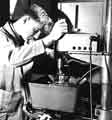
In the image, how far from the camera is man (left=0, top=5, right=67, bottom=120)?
1.51 metres

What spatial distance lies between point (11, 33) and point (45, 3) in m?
0.31

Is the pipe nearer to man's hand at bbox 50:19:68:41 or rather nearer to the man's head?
man's hand at bbox 50:19:68:41

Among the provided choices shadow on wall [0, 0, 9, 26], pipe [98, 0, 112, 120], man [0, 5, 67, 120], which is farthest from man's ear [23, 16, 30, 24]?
pipe [98, 0, 112, 120]

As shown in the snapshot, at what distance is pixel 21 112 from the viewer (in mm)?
1544

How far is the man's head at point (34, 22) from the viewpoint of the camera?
4.96 ft

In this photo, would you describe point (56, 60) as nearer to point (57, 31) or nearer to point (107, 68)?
point (57, 31)

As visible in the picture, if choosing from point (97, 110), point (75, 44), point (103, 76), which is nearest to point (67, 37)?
point (75, 44)

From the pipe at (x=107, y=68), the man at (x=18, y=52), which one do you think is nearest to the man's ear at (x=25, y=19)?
the man at (x=18, y=52)

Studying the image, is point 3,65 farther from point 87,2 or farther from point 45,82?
point 87,2

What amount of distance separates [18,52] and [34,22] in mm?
227

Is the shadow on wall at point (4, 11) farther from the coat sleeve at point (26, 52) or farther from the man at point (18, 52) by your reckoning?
the coat sleeve at point (26, 52)

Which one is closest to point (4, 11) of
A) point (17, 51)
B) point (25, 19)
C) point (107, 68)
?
point (25, 19)

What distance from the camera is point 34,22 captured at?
1557 millimetres

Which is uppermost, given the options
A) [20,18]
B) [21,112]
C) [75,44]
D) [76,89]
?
[20,18]
